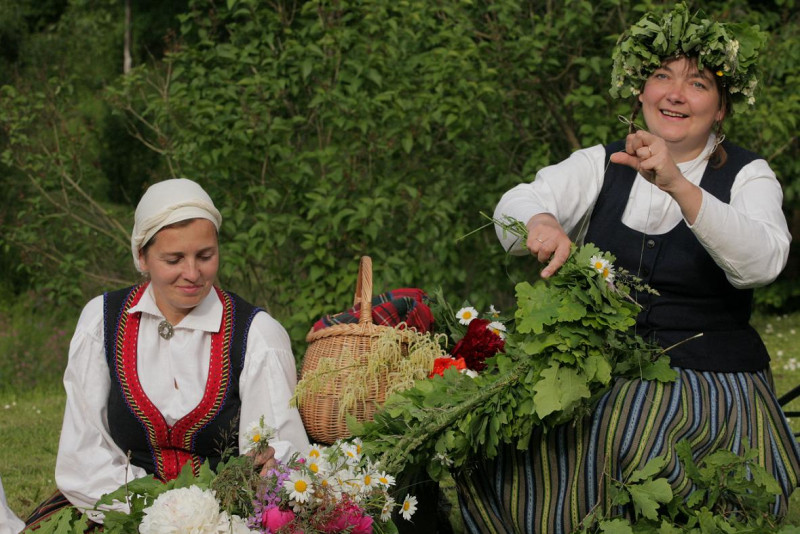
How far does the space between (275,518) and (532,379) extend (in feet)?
2.66

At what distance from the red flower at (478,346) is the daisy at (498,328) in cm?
1

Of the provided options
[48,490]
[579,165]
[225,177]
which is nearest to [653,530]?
[579,165]

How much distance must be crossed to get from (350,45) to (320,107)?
1.36 feet

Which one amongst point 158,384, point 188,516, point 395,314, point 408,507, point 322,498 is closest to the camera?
point 188,516

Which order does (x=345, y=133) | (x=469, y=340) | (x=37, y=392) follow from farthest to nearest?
(x=37, y=392)
(x=345, y=133)
(x=469, y=340)

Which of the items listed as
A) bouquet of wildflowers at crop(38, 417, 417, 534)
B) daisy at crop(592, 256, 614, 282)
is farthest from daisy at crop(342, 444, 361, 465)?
daisy at crop(592, 256, 614, 282)

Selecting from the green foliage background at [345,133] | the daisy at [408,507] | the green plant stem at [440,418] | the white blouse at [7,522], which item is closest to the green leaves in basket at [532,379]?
the green plant stem at [440,418]

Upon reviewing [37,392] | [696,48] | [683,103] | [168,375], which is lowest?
[37,392]

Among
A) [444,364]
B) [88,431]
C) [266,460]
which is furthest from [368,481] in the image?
[88,431]

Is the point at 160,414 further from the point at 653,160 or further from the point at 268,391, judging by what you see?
the point at 653,160

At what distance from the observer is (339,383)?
125 inches

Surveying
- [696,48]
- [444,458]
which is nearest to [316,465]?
[444,458]

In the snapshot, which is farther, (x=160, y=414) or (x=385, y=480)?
(x=160, y=414)

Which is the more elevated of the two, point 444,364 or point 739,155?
point 739,155
